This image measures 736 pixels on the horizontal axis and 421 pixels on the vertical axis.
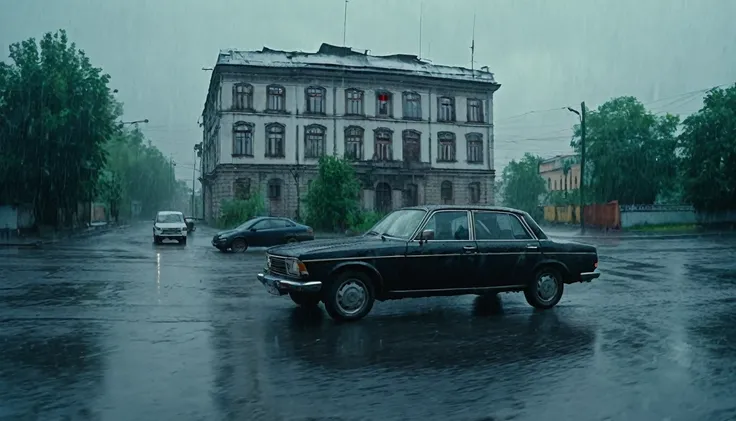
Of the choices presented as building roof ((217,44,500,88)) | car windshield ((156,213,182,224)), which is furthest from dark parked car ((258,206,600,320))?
building roof ((217,44,500,88))

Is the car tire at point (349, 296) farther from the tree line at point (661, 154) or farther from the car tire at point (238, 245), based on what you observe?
the tree line at point (661, 154)

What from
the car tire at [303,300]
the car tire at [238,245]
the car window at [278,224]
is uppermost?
the car window at [278,224]

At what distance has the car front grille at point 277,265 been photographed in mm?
9578

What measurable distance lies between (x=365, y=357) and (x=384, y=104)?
158 feet

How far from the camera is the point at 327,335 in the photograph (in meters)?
8.34

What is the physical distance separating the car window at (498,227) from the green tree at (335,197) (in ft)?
100

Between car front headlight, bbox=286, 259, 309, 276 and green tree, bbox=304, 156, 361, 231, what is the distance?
103 ft

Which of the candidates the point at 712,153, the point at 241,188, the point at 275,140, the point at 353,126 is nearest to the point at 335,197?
the point at 241,188

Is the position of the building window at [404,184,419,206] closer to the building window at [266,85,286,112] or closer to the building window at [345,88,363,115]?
the building window at [345,88,363,115]

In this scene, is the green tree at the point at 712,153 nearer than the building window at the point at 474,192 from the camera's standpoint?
Yes

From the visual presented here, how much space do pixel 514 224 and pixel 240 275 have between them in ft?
25.5

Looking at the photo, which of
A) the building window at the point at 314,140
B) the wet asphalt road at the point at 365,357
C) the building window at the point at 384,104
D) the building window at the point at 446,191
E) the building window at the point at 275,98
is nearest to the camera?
the wet asphalt road at the point at 365,357

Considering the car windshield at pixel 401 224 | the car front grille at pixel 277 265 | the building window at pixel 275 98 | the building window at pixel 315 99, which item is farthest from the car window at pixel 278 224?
the building window at pixel 315 99

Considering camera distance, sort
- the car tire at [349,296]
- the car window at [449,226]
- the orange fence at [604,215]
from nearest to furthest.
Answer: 1. the car tire at [349,296]
2. the car window at [449,226]
3. the orange fence at [604,215]
